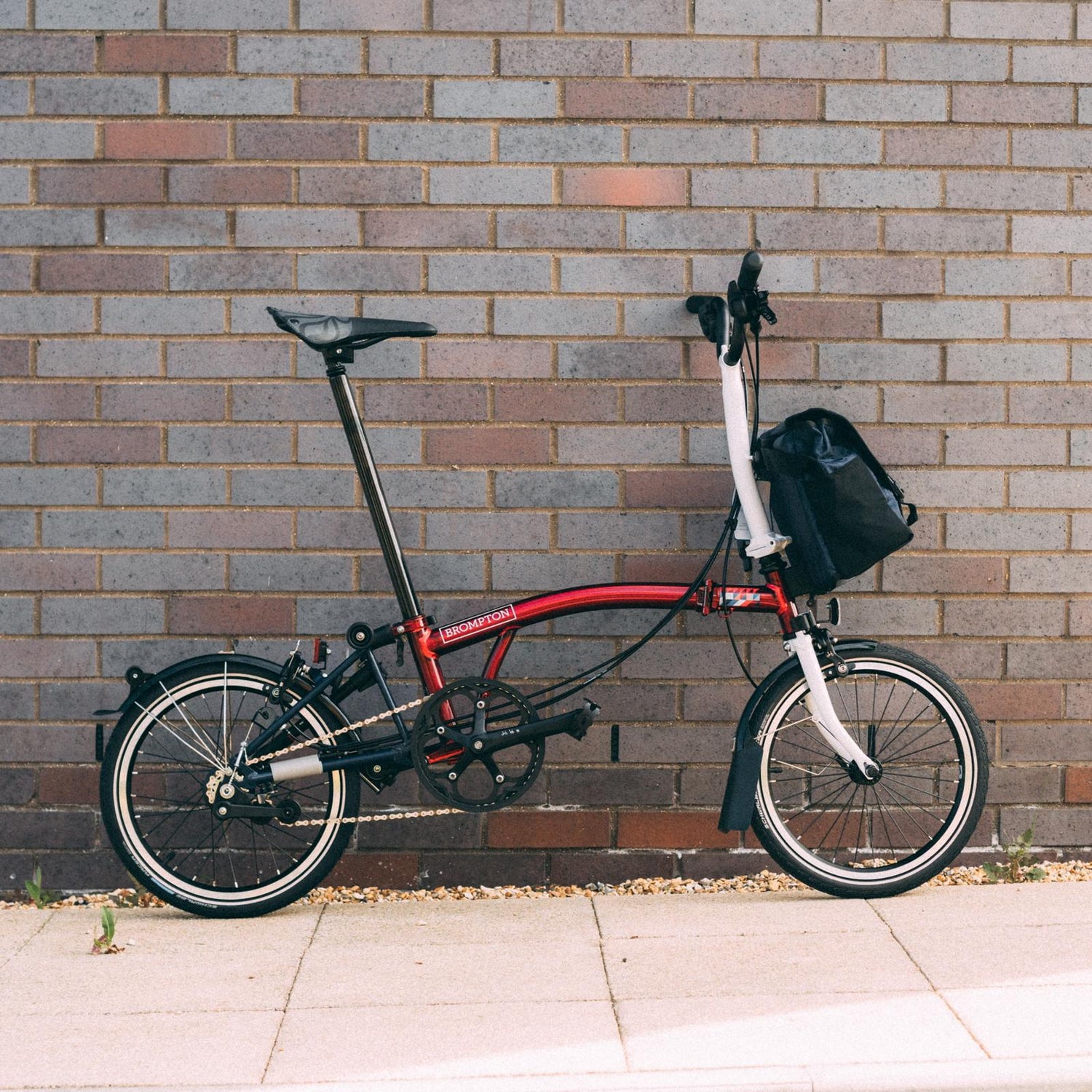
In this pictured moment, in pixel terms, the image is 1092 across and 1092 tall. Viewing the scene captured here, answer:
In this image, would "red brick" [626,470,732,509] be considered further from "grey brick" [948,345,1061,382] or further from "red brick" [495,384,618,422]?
"grey brick" [948,345,1061,382]

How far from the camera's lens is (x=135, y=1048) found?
2996 millimetres

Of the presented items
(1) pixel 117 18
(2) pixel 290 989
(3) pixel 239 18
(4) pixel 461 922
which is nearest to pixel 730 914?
(4) pixel 461 922

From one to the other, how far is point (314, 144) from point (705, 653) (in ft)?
7.15

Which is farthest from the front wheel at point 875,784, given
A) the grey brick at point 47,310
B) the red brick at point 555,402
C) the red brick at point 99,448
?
the grey brick at point 47,310

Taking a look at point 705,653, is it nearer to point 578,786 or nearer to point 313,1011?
point 578,786

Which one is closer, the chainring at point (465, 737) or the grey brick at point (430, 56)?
the chainring at point (465, 737)

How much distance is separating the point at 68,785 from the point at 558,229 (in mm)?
2525

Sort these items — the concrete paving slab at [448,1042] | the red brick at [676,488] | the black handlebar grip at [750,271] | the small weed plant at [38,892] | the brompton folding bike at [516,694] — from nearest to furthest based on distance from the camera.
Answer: the concrete paving slab at [448,1042] → the black handlebar grip at [750,271] → the brompton folding bike at [516,694] → the small weed plant at [38,892] → the red brick at [676,488]

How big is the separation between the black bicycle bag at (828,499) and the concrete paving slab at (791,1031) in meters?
1.28

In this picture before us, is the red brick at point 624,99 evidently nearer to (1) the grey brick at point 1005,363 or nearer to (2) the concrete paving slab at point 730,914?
(1) the grey brick at point 1005,363

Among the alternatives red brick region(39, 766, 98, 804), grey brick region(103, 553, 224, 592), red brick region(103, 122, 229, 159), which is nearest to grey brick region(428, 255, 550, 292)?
red brick region(103, 122, 229, 159)

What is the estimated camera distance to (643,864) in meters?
4.36

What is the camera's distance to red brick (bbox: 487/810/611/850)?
4.35 metres

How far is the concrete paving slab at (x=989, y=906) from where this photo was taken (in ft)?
12.5
